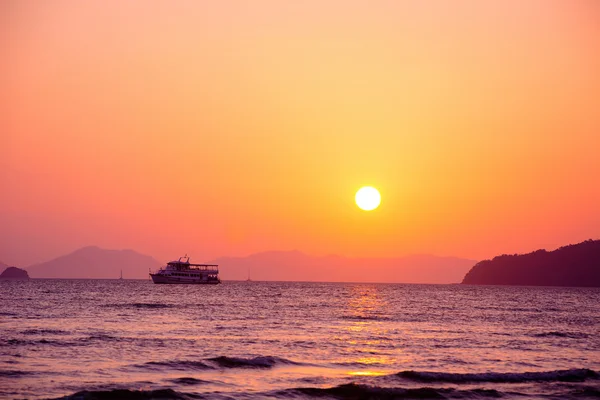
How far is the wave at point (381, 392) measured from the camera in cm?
3050

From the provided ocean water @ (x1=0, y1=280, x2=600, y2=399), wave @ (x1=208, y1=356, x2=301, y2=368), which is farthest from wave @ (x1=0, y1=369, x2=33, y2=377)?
wave @ (x1=208, y1=356, x2=301, y2=368)

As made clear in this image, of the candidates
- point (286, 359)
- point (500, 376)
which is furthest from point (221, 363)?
point (500, 376)

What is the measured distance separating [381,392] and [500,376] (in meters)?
8.64

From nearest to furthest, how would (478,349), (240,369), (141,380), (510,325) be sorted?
(141,380) < (240,369) < (478,349) < (510,325)

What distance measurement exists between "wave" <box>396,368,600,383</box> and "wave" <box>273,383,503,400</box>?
9.71 feet

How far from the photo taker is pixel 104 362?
122ft

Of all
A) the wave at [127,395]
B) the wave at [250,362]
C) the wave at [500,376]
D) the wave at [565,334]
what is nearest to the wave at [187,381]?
the wave at [127,395]

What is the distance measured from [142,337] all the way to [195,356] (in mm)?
10866

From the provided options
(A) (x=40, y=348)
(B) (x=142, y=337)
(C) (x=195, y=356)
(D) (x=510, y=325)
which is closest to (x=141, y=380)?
(C) (x=195, y=356)

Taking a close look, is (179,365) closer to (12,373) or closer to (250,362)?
(250,362)

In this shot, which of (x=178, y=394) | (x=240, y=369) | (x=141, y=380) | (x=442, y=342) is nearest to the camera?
(x=178, y=394)

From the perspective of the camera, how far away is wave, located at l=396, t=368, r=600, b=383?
1382 inches

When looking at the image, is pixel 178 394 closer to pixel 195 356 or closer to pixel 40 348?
pixel 195 356

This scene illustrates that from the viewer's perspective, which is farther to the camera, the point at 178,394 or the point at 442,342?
the point at 442,342
